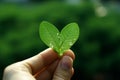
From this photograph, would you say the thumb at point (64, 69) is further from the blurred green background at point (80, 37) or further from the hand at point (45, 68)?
the blurred green background at point (80, 37)

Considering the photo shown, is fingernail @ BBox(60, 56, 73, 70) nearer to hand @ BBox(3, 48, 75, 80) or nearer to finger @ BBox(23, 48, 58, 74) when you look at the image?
hand @ BBox(3, 48, 75, 80)

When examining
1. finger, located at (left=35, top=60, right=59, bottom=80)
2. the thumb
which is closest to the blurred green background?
finger, located at (left=35, top=60, right=59, bottom=80)

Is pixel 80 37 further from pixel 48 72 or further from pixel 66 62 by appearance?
pixel 66 62

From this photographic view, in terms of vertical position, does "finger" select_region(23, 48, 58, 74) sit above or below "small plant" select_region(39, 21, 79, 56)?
below

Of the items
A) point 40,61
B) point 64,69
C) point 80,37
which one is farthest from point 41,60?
point 80,37

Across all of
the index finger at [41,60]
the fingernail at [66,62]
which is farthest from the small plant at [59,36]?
the index finger at [41,60]

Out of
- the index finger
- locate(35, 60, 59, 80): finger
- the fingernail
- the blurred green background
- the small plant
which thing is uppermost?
the small plant
